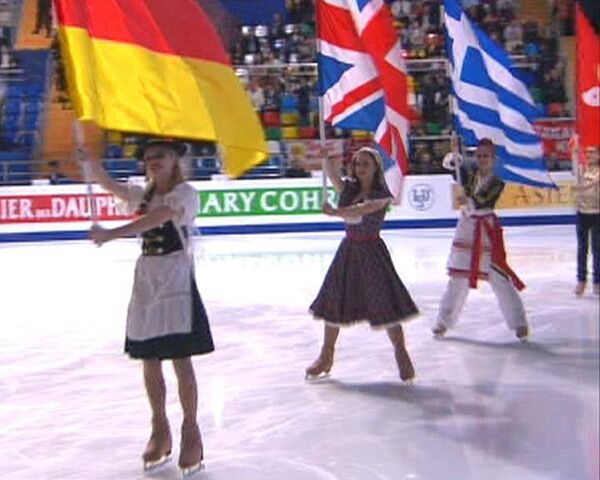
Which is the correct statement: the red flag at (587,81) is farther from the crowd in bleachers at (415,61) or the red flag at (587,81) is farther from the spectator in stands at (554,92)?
the crowd in bleachers at (415,61)

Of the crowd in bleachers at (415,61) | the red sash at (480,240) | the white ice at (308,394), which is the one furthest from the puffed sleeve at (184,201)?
the crowd in bleachers at (415,61)

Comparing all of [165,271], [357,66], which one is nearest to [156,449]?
[165,271]

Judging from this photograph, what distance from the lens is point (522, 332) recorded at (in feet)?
23.2

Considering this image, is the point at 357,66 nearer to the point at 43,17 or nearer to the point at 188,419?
the point at 188,419

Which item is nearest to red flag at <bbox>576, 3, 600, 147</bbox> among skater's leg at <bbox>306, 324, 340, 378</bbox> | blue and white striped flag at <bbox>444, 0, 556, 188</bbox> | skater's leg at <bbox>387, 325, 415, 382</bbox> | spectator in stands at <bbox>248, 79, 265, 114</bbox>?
blue and white striped flag at <bbox>444, 0, 556, 188</bbox>

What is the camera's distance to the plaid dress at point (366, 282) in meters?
5.62

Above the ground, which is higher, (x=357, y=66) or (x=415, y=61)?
(x=415, y=61)

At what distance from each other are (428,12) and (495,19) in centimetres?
171

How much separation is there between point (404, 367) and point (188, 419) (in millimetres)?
2085

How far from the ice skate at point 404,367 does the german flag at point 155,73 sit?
276 centimetres

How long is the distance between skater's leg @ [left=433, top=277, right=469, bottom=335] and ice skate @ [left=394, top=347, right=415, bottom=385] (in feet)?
5.09

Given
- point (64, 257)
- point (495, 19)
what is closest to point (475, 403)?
point (64, 257)

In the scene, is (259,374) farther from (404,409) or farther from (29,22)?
(29,22)

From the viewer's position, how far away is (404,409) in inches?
202
